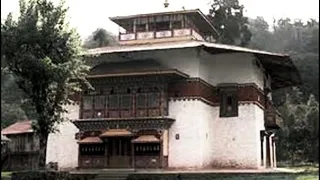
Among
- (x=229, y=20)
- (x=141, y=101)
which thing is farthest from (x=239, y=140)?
(x=229, y=20)

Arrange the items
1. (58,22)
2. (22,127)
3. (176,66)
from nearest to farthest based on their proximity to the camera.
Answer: (58,22), (176,66), (22,127)

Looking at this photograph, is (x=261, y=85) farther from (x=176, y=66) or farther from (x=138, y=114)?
(x=138, y=114)

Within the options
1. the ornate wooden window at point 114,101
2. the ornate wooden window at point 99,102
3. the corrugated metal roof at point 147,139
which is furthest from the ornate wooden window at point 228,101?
the ornate wooden window at point 99,102

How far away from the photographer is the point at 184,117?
2852cm

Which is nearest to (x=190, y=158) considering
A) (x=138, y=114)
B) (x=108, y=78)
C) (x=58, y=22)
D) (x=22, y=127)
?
(x=138, y=114)

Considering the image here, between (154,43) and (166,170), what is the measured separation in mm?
8341

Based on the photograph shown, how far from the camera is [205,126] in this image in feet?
96.7

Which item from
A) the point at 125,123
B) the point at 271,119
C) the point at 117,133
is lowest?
the point at 117,133

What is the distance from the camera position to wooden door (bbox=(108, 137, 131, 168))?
28606 millimetres

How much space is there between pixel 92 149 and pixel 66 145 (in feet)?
5.90

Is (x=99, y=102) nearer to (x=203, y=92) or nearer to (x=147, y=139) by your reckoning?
(x=147, y=139)

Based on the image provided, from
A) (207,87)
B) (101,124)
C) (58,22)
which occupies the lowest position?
(101,124)

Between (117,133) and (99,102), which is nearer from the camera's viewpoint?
(117,133)

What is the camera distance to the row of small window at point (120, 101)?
28.6 metres
